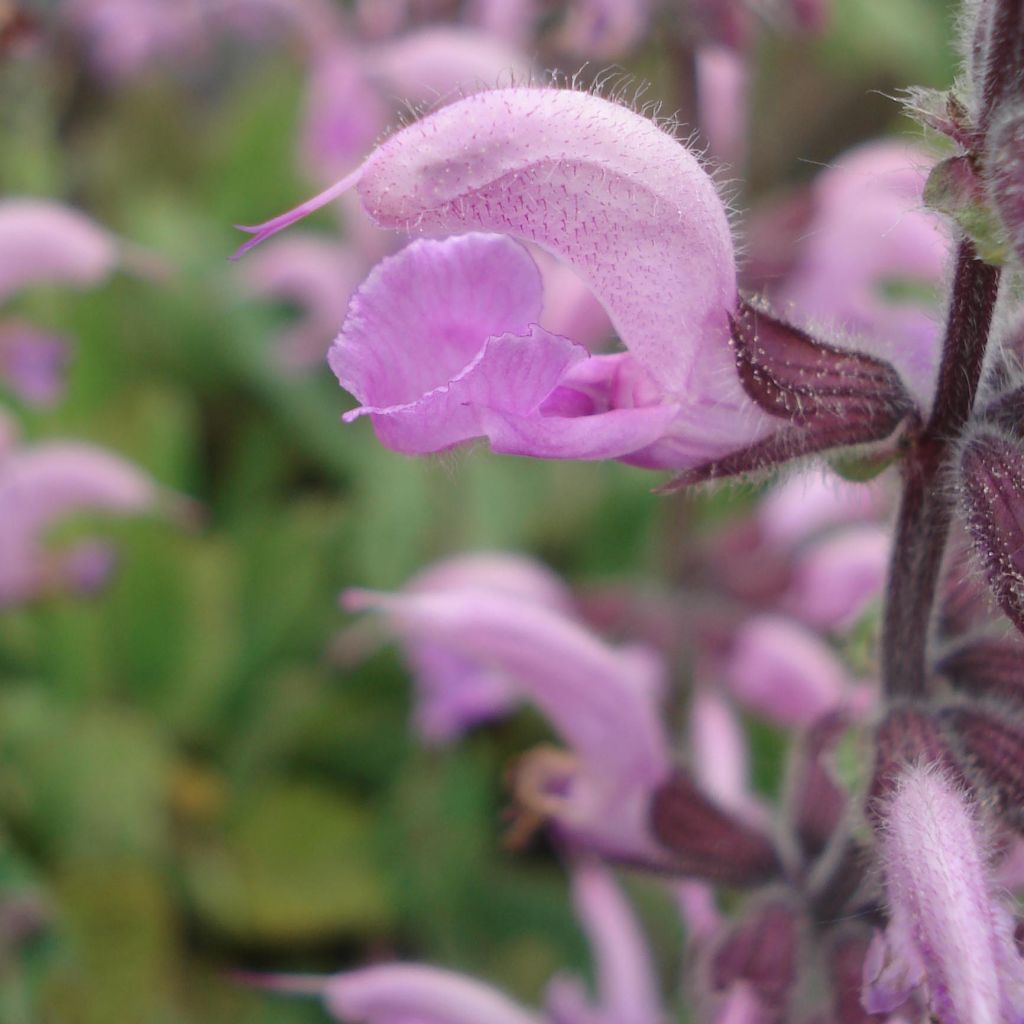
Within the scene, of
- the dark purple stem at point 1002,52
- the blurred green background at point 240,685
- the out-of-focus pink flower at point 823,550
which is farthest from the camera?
the blurred green background at point 240,685

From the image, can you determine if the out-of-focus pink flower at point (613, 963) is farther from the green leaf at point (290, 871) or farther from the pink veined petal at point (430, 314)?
the pink veined petal at point (430, 314)

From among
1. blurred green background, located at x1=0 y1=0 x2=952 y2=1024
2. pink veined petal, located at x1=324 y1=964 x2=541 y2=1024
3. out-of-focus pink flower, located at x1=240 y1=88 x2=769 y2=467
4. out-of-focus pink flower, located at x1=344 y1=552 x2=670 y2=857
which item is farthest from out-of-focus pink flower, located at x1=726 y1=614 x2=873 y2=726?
out-of-focus pink flower, located at x1=240 y1=88 x2=769 y2=467

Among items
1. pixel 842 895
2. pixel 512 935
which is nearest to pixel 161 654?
pixel 512 935

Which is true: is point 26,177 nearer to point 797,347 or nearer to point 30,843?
point 30,843

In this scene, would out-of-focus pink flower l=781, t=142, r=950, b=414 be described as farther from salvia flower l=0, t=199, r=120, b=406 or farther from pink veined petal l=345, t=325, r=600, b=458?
pink veined petal l=345, t=325, r=600, b=458

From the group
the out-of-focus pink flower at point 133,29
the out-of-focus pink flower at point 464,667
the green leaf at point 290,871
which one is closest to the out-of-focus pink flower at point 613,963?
the out-of-focus pink flower at point 464,667

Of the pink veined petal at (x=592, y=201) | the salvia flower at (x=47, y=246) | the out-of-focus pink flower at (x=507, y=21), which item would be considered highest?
the pink veined petal at (x=592, y=201)
